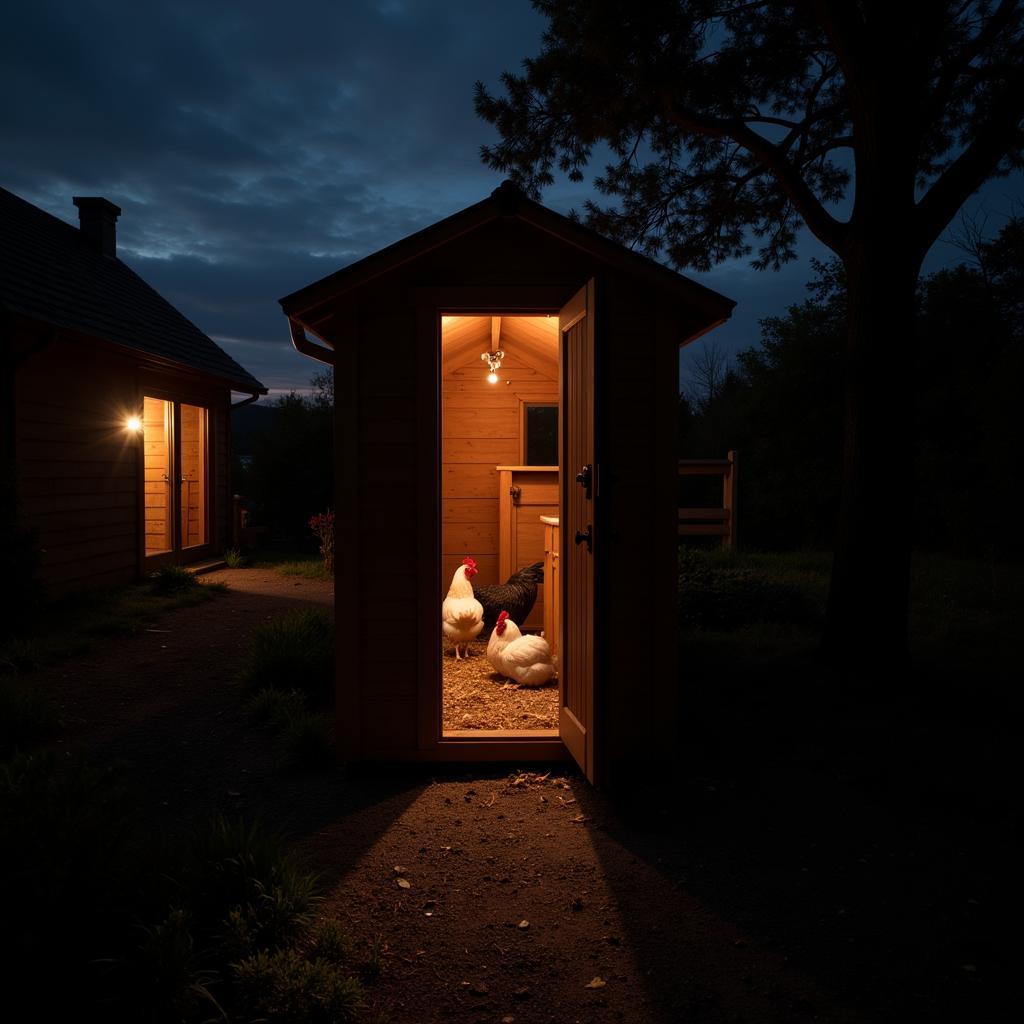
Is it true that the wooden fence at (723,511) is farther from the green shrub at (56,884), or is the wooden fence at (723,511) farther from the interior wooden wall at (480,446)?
the green shrub at (56,884)

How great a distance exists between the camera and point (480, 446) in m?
8.59

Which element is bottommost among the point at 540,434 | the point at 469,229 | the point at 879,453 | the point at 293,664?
the point at 293,664

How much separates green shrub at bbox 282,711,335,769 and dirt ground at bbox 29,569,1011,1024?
137 mm

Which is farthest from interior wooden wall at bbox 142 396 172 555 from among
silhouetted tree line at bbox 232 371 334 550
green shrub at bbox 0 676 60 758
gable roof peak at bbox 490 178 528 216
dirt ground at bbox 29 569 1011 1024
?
gable roof peak at bbox 490 178 528 216

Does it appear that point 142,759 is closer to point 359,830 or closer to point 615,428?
point 359,830

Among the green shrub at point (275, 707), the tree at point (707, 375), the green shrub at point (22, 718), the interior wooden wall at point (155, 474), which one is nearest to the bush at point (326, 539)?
the interior wooden wall at point (155, 474)

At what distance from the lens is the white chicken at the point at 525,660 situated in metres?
5.82

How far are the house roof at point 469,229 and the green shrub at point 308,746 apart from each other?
91.5 inches

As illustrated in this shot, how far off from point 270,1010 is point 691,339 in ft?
12.5

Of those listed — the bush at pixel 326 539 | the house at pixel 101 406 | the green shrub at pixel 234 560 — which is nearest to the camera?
the house at pixel 101 406

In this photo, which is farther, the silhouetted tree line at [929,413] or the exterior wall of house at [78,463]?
the silhouetted tree line at [929,413]

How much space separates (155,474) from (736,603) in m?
9.19

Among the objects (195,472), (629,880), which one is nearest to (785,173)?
(629,880)

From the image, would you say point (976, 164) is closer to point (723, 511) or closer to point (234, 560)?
point (723, 511)
